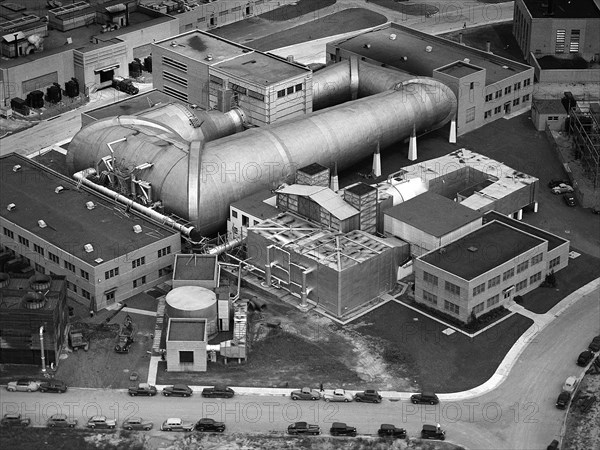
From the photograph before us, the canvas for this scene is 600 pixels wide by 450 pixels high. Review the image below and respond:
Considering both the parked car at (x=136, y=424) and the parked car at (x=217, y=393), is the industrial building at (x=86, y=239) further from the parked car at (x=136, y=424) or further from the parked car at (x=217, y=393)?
the parked car at (x=136, y=424)

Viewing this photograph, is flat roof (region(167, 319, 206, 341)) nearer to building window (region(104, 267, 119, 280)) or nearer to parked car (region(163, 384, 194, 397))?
parked car (region(163, 384, 194, 397))

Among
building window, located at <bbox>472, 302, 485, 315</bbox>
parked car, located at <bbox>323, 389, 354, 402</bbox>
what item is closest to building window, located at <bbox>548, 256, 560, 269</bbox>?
building window, located at <bbox>472, 302, 485, 315</bbox>

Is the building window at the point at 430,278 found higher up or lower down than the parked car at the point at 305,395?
higher up

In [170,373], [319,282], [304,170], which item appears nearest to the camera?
[170,373]

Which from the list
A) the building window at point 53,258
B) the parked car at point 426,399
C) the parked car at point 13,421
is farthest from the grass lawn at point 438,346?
the parked car at point 13,421

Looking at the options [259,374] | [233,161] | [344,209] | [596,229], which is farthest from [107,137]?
[596,229]

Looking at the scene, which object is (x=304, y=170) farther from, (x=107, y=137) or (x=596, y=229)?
(x=596, y=229)
